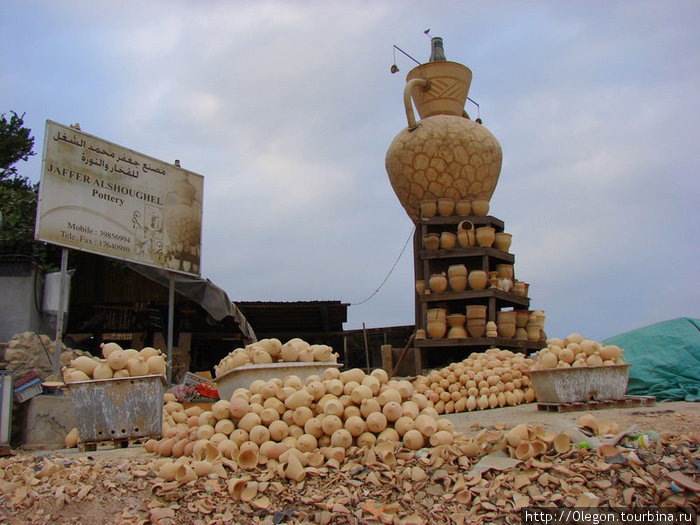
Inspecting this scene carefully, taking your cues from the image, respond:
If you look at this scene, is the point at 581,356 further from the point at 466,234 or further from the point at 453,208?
the point at 453,208

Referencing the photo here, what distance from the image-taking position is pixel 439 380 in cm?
830

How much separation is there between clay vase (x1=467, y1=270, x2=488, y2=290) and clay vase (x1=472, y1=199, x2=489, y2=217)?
A: 1376 millimetres

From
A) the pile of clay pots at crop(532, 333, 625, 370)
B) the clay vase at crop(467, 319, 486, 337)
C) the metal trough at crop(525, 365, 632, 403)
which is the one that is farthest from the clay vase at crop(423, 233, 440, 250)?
the metal trough at crop(525, 365, 632, 403)

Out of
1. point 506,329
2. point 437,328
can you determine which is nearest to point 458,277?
point 437,328

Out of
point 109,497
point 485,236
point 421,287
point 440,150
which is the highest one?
point 440,150

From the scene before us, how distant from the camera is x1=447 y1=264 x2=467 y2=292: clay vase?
1050cm

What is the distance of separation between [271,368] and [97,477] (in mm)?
1891

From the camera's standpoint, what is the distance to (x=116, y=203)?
7906 millimetres

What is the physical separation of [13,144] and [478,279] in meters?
11.0

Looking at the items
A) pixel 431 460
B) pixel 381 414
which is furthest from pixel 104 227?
pixel 431 460

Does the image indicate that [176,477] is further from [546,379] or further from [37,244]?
[37,244]

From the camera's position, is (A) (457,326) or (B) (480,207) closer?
(A) (457,326)

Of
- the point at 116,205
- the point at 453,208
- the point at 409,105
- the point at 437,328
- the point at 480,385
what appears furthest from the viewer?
the point at 409,105

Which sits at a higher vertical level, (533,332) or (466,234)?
(466,234)
